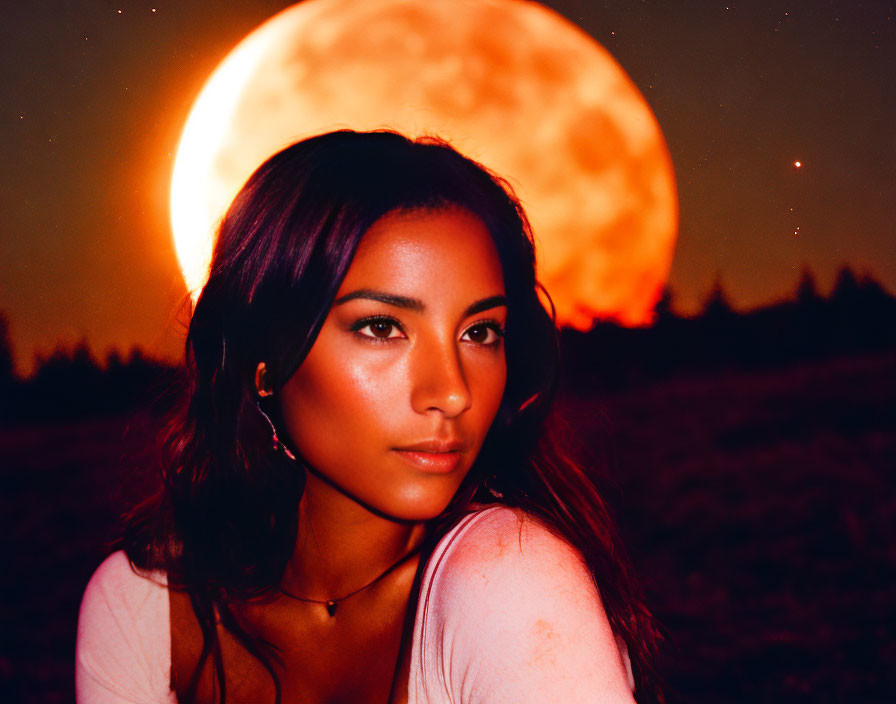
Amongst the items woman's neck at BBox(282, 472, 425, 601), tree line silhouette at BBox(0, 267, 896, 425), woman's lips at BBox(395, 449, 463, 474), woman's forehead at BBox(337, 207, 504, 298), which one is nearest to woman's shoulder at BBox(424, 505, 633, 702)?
woman's lips at BBox(395, 449, 463, 474)

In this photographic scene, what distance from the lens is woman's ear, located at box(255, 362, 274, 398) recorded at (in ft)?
5.55

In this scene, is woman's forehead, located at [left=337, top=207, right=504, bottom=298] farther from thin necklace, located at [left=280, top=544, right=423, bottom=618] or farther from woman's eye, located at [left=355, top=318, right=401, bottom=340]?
thin necklace, located at [left=280, top=544, right=423, bottom=618]

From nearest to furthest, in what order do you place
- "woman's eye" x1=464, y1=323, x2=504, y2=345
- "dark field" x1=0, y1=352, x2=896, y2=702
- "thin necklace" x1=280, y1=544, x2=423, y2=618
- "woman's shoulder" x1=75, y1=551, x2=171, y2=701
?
"woman's eye" x1=464, y1=323, x2=504, y2=345 → "woman's shoulder" x1=75, y1=551, x2=171, y2=701 → "thin necklace" x1=280, y1=544, x2=423, y2=618 → "dark field" x1=0, y1=352, x2=896, y2=702

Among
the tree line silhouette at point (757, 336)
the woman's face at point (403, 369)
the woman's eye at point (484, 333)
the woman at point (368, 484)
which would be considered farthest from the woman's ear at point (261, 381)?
the tree line silhouette at point (757, 336)

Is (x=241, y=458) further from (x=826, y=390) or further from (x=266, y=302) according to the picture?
(x=826, y=390)

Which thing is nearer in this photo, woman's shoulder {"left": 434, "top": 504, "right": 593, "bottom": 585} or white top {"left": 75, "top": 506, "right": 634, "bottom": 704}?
white top {"left": 75, "top": 506, "right": 634, "bottom": 704}

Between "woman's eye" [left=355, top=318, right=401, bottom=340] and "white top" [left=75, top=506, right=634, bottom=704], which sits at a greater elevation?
"woman's eye" [left=355, top=318, right=401, bottom=340]

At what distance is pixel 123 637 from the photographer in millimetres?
1745

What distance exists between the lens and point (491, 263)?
1.60m

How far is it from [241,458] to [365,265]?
0.77 metres

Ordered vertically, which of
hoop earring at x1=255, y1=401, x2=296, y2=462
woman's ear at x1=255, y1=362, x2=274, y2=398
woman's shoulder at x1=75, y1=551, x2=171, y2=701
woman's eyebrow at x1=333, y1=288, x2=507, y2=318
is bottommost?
woman's shoulder at x1=75, y1=551, x2=171, y2=701

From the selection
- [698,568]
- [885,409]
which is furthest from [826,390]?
[698,568]

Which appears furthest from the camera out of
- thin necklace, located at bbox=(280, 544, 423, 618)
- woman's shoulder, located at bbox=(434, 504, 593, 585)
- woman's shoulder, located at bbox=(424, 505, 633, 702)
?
thin necklace, located at bbox=(280, 544, 423, 618)

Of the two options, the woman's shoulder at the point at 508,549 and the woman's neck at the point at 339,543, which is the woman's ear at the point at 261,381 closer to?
the woman's neck at the point at 339,543
